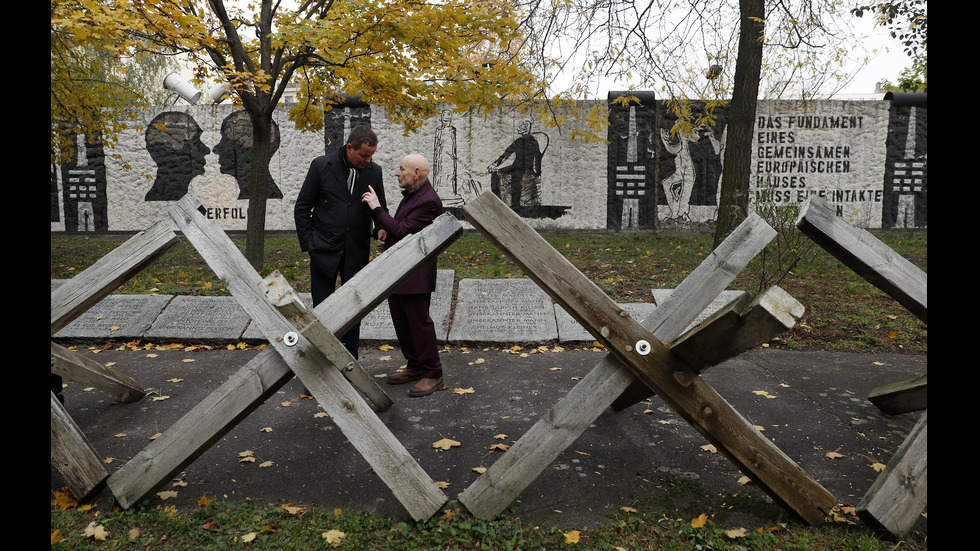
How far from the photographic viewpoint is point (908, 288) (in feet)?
8.62

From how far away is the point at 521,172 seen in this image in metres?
12.4

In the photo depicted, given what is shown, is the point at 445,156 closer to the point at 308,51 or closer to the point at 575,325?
the point at 308,51

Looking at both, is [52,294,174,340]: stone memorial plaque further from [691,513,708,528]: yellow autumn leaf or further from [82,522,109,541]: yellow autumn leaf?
[691,513,708,528]: yellow autumn leaf

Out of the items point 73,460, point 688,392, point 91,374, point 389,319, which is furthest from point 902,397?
point 91,374

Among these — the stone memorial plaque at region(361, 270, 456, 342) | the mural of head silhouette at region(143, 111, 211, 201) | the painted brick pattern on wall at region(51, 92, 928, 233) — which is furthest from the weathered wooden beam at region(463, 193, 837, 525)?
the mural of head silhouette at region(143, 111, 211, 201)

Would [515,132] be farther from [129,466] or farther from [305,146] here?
[129,466]

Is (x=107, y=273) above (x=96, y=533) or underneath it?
above

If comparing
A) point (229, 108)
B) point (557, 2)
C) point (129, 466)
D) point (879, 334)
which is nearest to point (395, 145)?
point (229, 108)

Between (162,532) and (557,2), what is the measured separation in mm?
8160

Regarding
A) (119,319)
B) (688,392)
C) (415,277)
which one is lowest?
(119,319)

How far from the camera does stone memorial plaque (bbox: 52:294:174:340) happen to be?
5.55 meters

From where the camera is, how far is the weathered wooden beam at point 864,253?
2539 millimetres

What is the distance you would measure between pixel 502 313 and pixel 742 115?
4.71 meters

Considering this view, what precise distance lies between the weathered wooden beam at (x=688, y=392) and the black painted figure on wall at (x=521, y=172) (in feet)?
32.5
